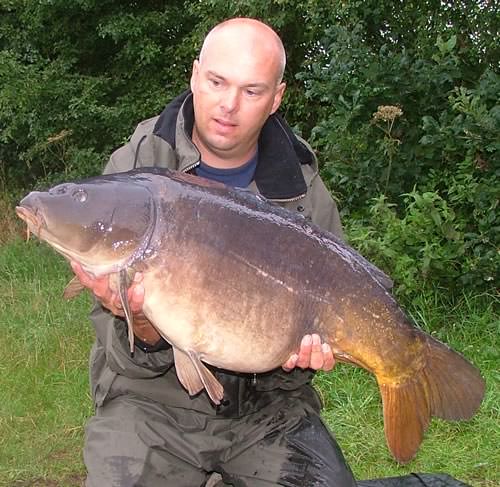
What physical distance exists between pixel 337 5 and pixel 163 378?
3121 millimetres

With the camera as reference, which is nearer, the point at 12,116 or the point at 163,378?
the point at 163,378

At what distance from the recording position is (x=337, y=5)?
4.78 m

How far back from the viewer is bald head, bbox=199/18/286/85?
7.64 ft

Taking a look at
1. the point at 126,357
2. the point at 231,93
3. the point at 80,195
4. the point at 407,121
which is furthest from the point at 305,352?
the point at 407,121

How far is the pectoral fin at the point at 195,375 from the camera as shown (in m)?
1.91

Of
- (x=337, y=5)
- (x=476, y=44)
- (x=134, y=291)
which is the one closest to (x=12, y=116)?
(x=337, y=5)

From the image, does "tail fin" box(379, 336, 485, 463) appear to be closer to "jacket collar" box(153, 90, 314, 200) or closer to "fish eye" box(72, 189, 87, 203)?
"jacket collar" box(153, 90, 314, 200)

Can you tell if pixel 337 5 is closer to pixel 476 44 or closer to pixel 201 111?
pixel 476 44

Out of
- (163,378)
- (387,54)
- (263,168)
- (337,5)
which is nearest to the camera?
(163,378)

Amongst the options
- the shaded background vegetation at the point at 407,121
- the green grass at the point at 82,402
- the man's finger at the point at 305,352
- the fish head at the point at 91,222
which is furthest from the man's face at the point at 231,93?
the shaded background vegetation at the point at 407,121

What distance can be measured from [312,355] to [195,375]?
277 mm

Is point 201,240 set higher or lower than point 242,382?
higher

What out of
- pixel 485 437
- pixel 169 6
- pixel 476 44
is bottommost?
pixel 169 6

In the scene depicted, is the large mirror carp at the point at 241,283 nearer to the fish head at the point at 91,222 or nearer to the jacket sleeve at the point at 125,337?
the fish head at the point at 91,222
